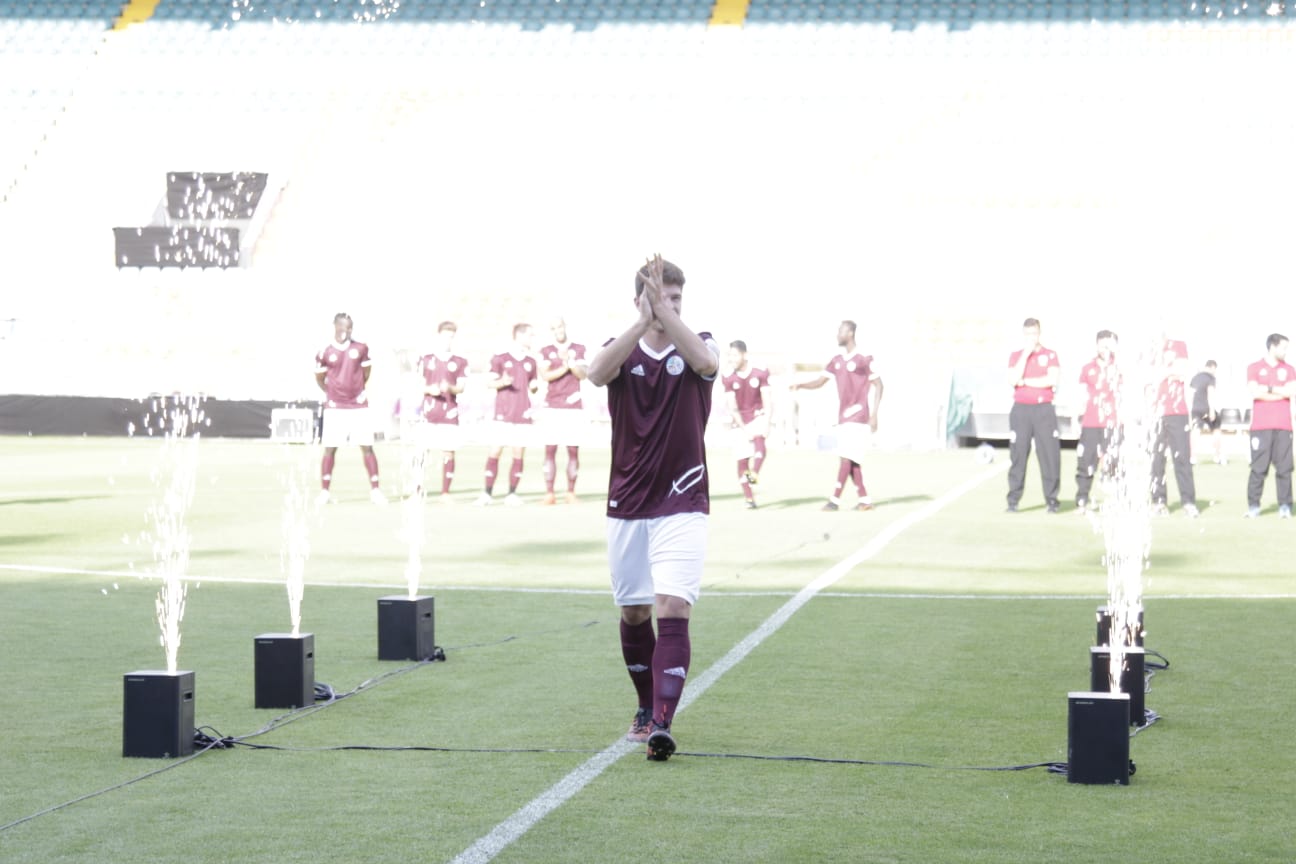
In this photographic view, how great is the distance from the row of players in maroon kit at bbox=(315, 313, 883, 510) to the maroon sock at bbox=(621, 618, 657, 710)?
11190mm

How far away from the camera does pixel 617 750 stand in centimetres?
621

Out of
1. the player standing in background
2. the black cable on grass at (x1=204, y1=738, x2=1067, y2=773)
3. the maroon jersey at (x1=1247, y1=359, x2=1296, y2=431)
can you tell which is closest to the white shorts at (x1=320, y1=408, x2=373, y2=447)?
the maroon jersey at (x1=1247, y1=359, x2=1296, y2=431)

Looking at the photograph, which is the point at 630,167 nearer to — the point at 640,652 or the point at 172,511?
the point at 172,511

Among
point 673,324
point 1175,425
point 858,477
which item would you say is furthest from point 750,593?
point 1175,425

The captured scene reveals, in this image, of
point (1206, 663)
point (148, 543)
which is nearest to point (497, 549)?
point (148, 543)

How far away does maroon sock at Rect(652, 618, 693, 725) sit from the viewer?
6.01 m

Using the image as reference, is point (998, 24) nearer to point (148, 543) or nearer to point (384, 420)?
point (384, 420)

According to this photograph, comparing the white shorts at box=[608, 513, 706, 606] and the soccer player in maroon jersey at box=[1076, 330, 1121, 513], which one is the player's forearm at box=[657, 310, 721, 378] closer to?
the white shorts at box=[608, 513, 706, 606]

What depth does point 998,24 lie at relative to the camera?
3869cm

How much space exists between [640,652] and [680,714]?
667 millimetres

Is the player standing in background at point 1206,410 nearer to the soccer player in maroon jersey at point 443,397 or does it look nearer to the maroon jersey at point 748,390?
the maroon jersey at point 748,390

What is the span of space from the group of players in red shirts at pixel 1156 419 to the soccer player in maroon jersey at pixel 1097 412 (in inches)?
0.4

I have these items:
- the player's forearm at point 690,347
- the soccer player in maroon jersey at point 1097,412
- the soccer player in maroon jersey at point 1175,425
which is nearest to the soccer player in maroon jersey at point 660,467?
the player's forearm at point 690,347

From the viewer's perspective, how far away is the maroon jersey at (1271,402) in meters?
18.0
